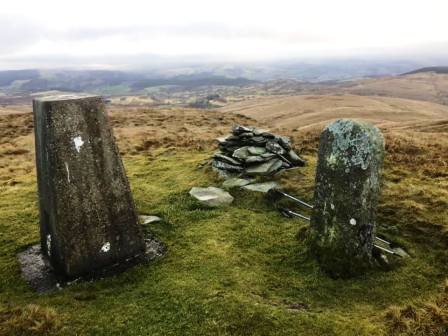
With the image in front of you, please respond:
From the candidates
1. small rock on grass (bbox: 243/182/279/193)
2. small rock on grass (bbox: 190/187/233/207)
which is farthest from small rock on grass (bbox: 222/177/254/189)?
small rock on grass (bbox: 190/187/233/207)

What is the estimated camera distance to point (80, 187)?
806cm

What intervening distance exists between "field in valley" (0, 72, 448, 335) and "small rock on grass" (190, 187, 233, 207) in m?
0.30

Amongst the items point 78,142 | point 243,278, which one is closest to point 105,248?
point 78,142

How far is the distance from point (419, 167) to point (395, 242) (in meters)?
5.96

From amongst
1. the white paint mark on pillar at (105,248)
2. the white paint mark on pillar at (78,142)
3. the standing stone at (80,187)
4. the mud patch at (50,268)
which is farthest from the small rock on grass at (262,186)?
the white paint mark on pillar at (78,142)

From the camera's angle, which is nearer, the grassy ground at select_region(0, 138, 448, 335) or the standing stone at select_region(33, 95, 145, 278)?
the grassy ground at select_region(0, 138, 448, 335)

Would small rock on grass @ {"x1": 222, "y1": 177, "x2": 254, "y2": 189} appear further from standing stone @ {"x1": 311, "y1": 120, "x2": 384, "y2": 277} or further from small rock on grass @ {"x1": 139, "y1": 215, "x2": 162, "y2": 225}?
standing stone @ {"x1": 311, "y1": 120, "x2": 384, "y2": 277}

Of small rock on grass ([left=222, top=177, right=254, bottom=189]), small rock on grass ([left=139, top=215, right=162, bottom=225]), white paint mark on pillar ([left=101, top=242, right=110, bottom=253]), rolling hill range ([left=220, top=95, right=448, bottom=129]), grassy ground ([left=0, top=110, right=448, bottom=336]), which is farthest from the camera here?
rolling hill range ([left=220, top=95, right=448, bottom=129])

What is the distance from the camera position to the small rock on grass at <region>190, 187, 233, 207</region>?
12430 millimetres

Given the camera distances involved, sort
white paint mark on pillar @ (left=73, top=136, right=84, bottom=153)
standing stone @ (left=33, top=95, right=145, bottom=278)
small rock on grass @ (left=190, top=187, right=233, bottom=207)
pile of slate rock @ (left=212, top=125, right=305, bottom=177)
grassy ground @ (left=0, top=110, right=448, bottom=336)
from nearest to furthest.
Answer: grassy ground @ (left=0, top=110, right=448, bottom=336) < standing stone @ (left=33, top=95, right=145, bottom=278) < white paint mark on pillar @ (left=73, top=136, right=84, bottom=153) < small rock on grass @ (left=190, top=187, right=233, bottom=207) < pile of slate rock @ (left=212, top=125, right=305, bottom=177)

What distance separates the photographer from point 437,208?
10.9 meters

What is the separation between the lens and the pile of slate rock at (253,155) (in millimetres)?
14391

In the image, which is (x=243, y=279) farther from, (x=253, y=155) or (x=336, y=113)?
(x=336, y=113)

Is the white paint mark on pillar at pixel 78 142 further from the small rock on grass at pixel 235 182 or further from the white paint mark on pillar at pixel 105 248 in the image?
the small rock on grass at pixel 235 182
